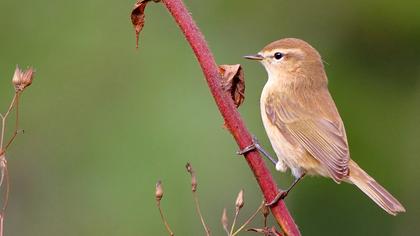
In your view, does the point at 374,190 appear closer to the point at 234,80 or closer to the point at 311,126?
the point at 311,126

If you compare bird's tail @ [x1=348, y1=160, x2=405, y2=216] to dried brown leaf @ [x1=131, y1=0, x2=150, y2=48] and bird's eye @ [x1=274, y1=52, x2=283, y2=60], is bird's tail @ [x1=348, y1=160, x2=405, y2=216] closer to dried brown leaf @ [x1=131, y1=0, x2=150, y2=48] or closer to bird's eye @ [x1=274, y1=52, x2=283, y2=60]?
bird's eye @ [x1=274, y1=52, x2=283, y2=60]

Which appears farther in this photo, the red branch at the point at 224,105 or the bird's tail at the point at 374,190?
the bird's tail at the point at 374,190

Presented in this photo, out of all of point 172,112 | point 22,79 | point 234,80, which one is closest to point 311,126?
point 172,112

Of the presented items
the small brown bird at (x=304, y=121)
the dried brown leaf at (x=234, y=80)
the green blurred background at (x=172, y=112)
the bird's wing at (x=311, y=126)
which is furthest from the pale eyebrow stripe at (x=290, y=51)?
the dried brown leaf at (x=234, y=80)

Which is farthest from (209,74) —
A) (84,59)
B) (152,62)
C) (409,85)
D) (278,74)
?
(409,85)

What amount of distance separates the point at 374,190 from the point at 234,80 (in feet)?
5.36

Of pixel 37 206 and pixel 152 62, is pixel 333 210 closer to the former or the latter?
pixel 152 62

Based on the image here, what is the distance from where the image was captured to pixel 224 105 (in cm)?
237

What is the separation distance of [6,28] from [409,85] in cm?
268

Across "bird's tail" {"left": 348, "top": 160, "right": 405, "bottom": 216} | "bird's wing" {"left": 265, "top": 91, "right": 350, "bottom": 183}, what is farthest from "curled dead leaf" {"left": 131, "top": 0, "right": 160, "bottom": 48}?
"bird's wing" {"left": 265, "top": 91, "right": 350, "bottom": 183}

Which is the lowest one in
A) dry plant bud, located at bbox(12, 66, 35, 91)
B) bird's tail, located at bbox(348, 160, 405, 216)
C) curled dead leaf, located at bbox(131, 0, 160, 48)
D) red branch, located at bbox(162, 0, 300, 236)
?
bird's tail, located at bbox(348, 160, 405, 216)

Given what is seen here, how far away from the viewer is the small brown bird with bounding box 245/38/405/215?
13.5 feet

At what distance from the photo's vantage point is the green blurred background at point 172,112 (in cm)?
509

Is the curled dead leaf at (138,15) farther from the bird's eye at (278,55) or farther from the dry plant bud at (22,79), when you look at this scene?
the bird's eye at (278,55)
